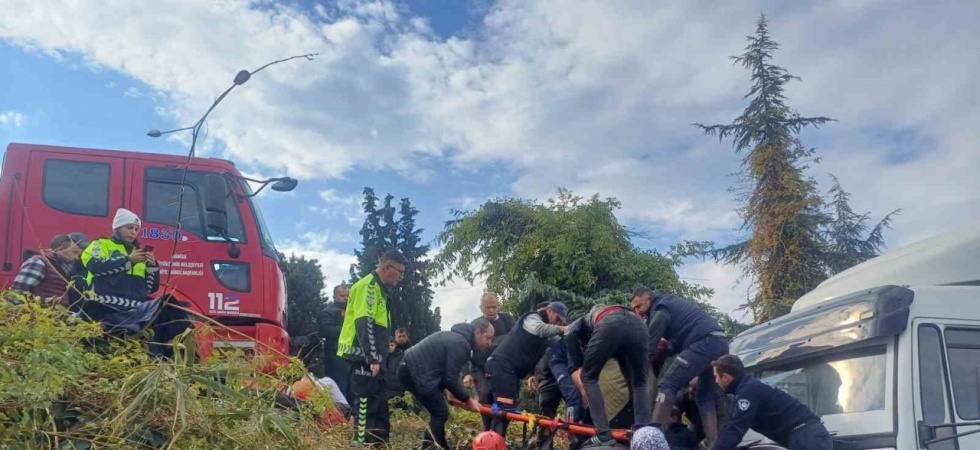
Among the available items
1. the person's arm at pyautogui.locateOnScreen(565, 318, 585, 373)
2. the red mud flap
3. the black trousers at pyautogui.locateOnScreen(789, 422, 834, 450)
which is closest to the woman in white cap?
the red mud flap

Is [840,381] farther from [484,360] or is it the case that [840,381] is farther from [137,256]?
[137,256]

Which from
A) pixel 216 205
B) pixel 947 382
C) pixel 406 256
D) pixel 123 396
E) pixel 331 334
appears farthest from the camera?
pixel 406 256

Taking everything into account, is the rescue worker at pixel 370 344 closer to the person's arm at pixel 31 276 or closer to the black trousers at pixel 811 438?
the person's arm at pixel 31 276

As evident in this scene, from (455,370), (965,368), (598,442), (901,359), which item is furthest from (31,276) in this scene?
(965,368)

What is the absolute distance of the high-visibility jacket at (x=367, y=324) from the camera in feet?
19.3

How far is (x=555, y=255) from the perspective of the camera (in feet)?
35.8

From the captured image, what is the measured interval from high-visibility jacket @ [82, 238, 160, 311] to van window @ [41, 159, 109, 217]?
2.15m

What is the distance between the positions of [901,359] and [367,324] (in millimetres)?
3663

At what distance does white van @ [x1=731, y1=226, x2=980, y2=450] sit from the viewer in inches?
158

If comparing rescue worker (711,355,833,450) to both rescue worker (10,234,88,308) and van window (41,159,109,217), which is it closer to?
rescue worker (10,234,88,308)

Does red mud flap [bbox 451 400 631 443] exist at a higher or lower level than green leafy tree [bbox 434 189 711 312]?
lower

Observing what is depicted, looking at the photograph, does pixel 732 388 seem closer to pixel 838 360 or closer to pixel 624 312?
pixel 838 360

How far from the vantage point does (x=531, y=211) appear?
11.8 metres

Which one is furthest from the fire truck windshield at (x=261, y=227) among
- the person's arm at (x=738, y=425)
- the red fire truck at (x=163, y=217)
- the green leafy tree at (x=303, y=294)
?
the green leafy tree at (x=303, y=294)
